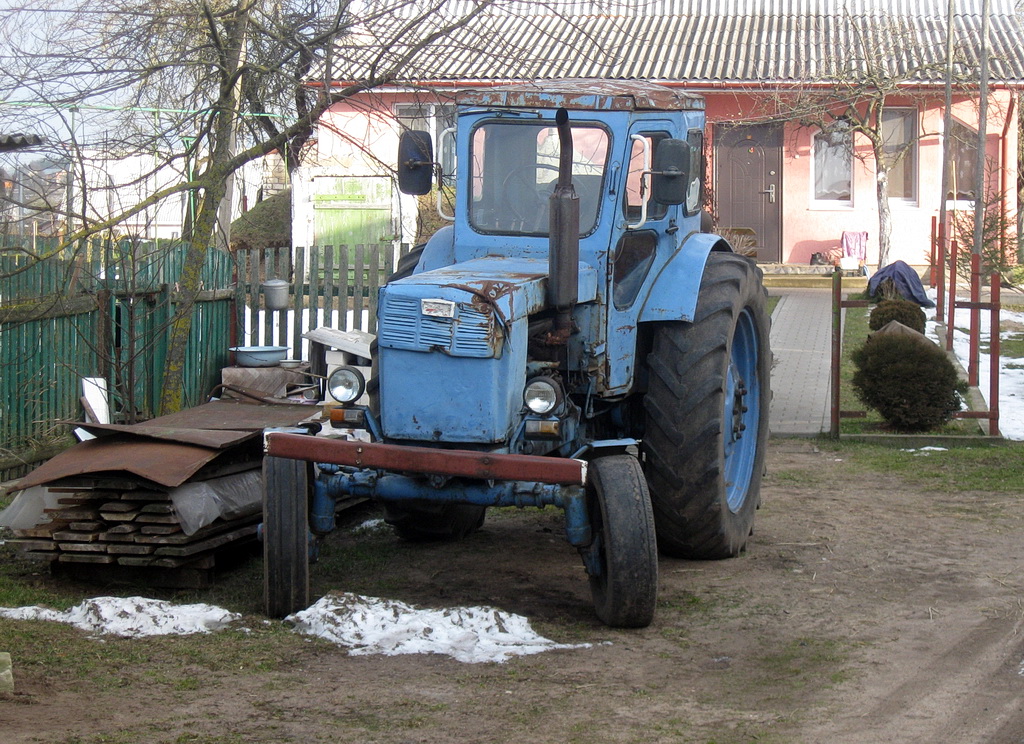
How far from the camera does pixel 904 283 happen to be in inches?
690

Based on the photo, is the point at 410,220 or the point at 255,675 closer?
the point at 255,675

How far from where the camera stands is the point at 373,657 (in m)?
4.86

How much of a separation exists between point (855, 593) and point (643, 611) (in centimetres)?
124

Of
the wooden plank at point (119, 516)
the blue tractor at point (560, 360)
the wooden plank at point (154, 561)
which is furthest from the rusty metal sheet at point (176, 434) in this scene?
the blue tractor at point (560, 360)

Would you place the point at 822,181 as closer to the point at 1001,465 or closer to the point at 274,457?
the point at 1001,465

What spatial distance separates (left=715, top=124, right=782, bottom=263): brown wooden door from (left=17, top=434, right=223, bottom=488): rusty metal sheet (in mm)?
17139

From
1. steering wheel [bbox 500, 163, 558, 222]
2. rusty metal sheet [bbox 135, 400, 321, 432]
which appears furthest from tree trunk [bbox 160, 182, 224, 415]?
steering wheel [bbox 500, 163, 558, 222]

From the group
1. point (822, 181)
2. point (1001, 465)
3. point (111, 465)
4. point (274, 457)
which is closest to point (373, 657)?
point (274, 457)

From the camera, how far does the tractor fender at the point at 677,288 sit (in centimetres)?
595

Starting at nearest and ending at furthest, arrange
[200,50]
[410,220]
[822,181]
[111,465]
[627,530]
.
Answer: [627,530] → [111,465] → [200,50] → [410,220] → [822,181]

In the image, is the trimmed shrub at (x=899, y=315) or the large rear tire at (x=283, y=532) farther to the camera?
the trimmed shrub at (x=899, y=315)

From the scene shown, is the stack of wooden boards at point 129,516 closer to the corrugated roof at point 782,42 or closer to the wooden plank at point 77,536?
the wooden plank at point 77,536

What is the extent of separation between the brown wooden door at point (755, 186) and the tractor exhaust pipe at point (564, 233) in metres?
17.0

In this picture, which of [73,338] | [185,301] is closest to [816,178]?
[185,301]
